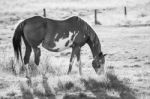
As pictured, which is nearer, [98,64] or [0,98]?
[0,98]

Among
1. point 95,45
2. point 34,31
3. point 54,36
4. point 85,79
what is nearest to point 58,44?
point 54,36

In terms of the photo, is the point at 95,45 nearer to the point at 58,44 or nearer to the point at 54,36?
the point at 58,44

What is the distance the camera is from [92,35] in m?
9.84

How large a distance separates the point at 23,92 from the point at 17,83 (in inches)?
37.5

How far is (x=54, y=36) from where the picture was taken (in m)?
9.44

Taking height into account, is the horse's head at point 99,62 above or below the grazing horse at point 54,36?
below

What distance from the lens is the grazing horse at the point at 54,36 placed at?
30.3 feet

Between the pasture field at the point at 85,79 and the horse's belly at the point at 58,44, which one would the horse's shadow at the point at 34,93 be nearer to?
the pasture field at the point at 85,79

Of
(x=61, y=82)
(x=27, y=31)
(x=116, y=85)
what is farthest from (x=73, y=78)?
(x=27, y=31)

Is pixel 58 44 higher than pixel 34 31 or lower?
lower

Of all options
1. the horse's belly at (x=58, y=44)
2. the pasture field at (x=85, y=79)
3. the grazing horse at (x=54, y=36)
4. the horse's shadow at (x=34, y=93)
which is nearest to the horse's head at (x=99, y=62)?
the grazing horse at (x=54, y=36)

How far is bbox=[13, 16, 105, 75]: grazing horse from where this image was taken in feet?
30.3

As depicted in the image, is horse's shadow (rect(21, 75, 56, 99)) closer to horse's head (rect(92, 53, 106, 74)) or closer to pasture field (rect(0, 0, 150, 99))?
pasture field (rect(0, 0, 150, 99))

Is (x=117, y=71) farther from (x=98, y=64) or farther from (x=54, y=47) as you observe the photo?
(x=54, y=47)
